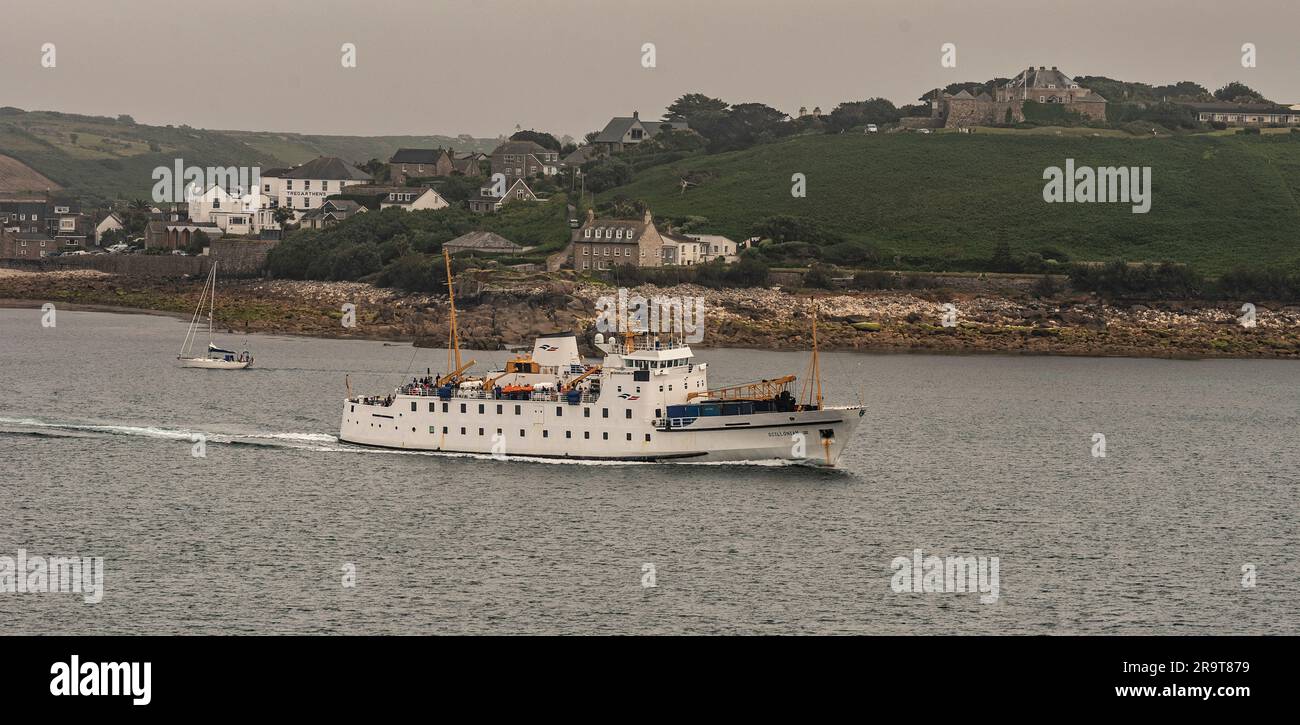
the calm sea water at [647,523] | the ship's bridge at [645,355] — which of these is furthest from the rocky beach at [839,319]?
the ship's bridge at [645,355]

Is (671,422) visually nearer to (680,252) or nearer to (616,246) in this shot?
(616,246)

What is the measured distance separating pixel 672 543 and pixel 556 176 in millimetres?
129469

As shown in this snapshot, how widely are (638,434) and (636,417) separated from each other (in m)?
0.63

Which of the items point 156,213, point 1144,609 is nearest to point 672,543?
point 1144,609

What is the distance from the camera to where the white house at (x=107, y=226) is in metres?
173

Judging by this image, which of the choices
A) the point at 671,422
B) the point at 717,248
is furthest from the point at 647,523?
the point at 717,248

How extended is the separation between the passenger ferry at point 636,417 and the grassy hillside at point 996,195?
76353 millimetres

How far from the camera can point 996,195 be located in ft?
500

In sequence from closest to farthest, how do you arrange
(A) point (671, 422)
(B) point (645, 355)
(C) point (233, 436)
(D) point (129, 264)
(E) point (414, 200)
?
(B) point (645, 355)
(A) point (671, 422)
(C) point (233, 436)
(D) point (129, 264)
(E) point (414, 200)

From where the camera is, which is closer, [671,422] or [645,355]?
[645,355]

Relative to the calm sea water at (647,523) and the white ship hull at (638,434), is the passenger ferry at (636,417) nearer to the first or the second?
the white ship hull at (638,434)

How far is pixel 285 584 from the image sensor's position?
37.4 meters

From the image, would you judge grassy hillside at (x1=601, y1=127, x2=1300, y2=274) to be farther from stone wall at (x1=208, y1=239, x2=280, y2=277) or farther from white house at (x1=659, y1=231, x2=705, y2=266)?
stone wall at (x1=208, y1=239, x2=280, y2=277)
